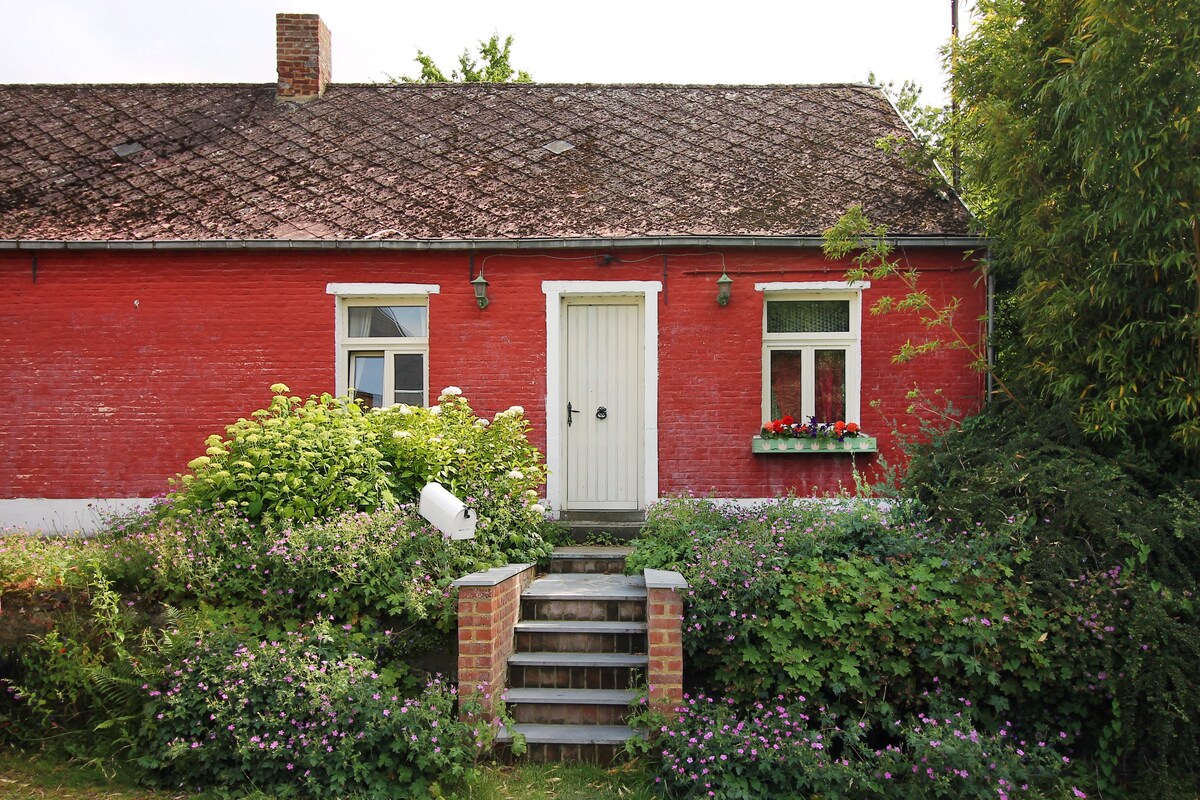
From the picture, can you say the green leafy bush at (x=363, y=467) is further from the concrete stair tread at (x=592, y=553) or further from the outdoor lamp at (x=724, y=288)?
the outdoor lamp at (x=724, y=288)

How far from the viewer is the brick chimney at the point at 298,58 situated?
10945 mm

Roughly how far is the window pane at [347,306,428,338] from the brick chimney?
3.81m

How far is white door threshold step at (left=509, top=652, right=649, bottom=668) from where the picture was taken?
17.5ft

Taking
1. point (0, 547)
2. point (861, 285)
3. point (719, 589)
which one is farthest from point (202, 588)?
point (861, 285)

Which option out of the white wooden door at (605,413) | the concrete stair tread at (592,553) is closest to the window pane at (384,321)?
the white wooden door at (605,413)

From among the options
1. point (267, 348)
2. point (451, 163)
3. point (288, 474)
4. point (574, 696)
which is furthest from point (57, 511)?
point (574, 696)

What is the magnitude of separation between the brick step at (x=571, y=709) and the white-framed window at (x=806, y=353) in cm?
428

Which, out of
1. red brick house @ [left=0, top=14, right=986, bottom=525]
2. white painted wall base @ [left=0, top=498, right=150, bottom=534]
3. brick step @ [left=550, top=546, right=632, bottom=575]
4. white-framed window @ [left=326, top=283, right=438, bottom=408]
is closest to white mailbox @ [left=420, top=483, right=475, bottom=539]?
brick step @ [left=550, top=546, right=632, bottom=575]

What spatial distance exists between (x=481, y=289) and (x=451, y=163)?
210 cm

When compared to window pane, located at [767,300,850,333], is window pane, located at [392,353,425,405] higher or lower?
lower

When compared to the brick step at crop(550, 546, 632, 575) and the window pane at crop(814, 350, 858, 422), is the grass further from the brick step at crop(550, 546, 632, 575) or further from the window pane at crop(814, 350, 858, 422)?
the window pane at crop(814, 350, 858, 422)

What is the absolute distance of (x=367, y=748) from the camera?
4.51 meters

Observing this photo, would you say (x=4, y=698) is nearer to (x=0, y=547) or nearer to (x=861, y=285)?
(x=0, y=547)

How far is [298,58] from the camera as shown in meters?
11.0
